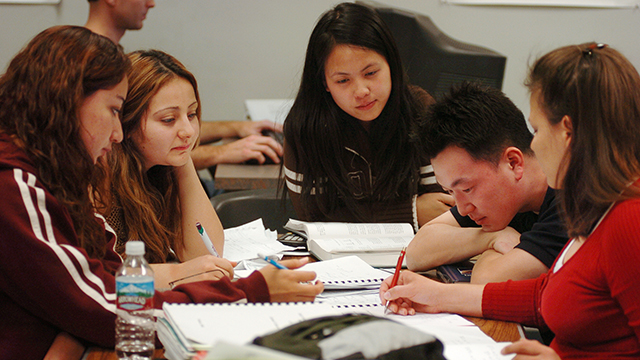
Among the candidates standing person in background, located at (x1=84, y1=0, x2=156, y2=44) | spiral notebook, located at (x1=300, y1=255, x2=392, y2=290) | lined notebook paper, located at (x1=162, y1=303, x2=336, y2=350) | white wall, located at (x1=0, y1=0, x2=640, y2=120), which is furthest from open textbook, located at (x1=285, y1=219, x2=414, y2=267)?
white wall, located at (x1=0, y1=0, x2=640, y2=120)

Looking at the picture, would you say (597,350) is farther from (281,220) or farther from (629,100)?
(281,220)

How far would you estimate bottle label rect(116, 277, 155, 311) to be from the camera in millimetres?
931

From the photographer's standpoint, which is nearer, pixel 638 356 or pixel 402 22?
pixel 638 356

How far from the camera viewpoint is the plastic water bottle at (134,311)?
934 mm

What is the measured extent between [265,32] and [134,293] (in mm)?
3260

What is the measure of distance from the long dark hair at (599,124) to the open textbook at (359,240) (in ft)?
2.36

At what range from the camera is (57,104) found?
3.33 feet

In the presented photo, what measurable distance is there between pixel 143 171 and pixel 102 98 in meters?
0.60

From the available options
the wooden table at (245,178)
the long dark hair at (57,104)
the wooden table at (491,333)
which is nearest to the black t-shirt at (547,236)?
the wooden table at (491,333)

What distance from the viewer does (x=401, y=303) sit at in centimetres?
126

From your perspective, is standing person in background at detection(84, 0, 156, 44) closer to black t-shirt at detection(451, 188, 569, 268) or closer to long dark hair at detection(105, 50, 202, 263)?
long dark hair at detection(105, 50, 202, 263)

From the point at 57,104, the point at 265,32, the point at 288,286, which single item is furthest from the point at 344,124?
the point at 265,32

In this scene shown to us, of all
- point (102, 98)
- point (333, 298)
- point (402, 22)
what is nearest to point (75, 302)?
point (102, 98)

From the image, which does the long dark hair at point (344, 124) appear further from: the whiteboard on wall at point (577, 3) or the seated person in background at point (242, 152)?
the whiteboard on wall at point (577, 3)
